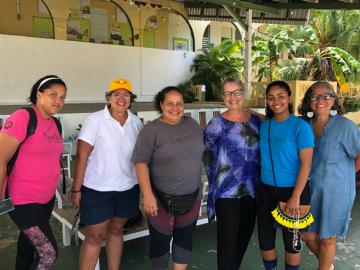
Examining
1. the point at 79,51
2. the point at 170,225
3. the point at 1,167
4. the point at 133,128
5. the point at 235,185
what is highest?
the point at 79,51

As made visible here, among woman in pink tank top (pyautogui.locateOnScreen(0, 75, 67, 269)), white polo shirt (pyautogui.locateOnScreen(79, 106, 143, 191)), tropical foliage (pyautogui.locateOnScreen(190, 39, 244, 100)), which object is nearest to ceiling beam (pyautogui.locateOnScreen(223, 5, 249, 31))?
tropical foliage (pyautogui.locateOnScreen(190, 39, 244, 100))

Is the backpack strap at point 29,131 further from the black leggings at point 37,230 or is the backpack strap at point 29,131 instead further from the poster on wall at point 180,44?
the poster on wall at point 180,44

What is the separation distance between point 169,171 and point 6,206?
101cm

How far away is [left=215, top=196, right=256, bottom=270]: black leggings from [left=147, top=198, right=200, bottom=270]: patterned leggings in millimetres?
195

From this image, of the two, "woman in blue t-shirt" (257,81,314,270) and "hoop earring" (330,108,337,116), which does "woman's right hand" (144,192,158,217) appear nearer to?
"woman in blue t-shirt" (257,81,314,270)

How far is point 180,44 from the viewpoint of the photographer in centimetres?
1494

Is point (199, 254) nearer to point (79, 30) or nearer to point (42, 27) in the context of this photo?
point (42, 27)

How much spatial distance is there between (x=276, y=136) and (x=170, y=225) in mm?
970

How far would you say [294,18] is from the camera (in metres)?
11.6

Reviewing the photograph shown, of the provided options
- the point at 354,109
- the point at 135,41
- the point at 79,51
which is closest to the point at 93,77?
the point at 79,51

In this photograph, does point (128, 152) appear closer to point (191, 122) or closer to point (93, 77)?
point (191, 122)

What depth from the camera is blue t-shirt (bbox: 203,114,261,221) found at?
2.71 meters

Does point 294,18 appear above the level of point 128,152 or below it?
above

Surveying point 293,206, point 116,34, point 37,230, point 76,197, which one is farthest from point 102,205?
point 116,34
